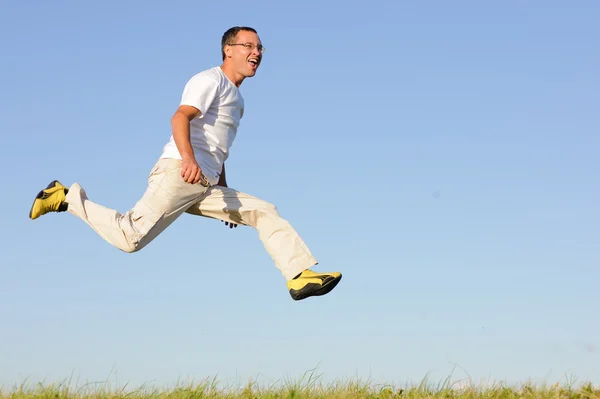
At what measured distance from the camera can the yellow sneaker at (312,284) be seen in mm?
7281

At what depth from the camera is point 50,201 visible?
8.35 meters

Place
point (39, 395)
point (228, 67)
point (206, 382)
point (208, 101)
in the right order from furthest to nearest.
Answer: point (228, 67), point (208, 101), point (206, 382), point (39, 395)

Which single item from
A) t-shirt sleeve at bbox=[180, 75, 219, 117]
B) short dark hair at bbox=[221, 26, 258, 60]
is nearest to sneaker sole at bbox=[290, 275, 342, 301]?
t-shirt sleeve at bbox=[180, 75, 219, 117]

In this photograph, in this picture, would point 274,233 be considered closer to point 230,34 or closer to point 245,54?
point 245,54

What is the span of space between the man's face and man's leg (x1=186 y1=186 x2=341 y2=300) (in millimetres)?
1263

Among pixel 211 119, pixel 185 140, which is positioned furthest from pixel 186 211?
pixel 185 140

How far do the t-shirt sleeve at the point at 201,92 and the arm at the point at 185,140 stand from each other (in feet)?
0.23

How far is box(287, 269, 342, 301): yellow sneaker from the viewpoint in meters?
7.28

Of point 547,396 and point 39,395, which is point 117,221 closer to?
point 39,395

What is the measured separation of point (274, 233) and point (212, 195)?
800 millimetres

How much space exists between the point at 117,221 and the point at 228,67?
1.97m

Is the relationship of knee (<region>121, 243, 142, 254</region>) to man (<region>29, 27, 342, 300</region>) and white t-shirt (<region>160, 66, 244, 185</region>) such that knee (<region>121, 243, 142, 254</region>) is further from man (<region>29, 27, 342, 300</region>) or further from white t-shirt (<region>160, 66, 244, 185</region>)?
white t-shirt (<region>160, 66, 244, 185</region>)

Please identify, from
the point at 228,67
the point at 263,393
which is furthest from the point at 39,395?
the point at 228,67

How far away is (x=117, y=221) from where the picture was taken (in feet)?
25.6
